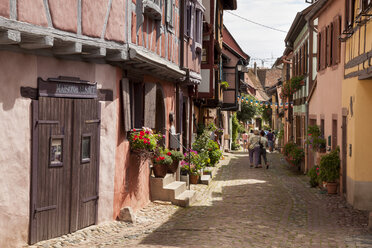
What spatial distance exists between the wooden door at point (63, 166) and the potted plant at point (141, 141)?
1462mm

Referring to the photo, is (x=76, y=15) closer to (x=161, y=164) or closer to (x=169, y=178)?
(x=161, y=164)

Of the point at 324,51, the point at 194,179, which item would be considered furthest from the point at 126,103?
the point at 324,51

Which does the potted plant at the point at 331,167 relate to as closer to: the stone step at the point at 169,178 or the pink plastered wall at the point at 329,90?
the pink plastered wall at the point at 329,90

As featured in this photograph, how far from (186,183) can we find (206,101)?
9.09 metres

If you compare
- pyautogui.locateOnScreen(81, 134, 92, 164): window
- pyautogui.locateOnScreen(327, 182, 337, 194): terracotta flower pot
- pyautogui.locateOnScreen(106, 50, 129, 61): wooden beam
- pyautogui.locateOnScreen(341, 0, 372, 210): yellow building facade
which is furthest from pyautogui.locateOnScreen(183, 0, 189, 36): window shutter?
pyautogui.locateOnScreen(81, 134, 92, 164): window

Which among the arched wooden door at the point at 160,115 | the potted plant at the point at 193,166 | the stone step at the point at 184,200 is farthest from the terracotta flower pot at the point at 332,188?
the arched wooden door at the point at 160,115

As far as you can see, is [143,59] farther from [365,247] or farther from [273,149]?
[273,149]

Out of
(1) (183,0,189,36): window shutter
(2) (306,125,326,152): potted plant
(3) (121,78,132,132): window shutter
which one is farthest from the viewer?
(2) (306,125,326,152): potted plant

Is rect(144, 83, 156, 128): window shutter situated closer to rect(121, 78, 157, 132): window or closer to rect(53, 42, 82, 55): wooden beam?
rect(121, 78, 157, 132): window

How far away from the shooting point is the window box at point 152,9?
1064 centimetres

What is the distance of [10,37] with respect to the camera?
640 cm

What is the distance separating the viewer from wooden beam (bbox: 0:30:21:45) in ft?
21.0

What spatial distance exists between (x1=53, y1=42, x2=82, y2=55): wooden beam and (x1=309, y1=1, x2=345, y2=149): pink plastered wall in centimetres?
776

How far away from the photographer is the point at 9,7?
6.44 metres
